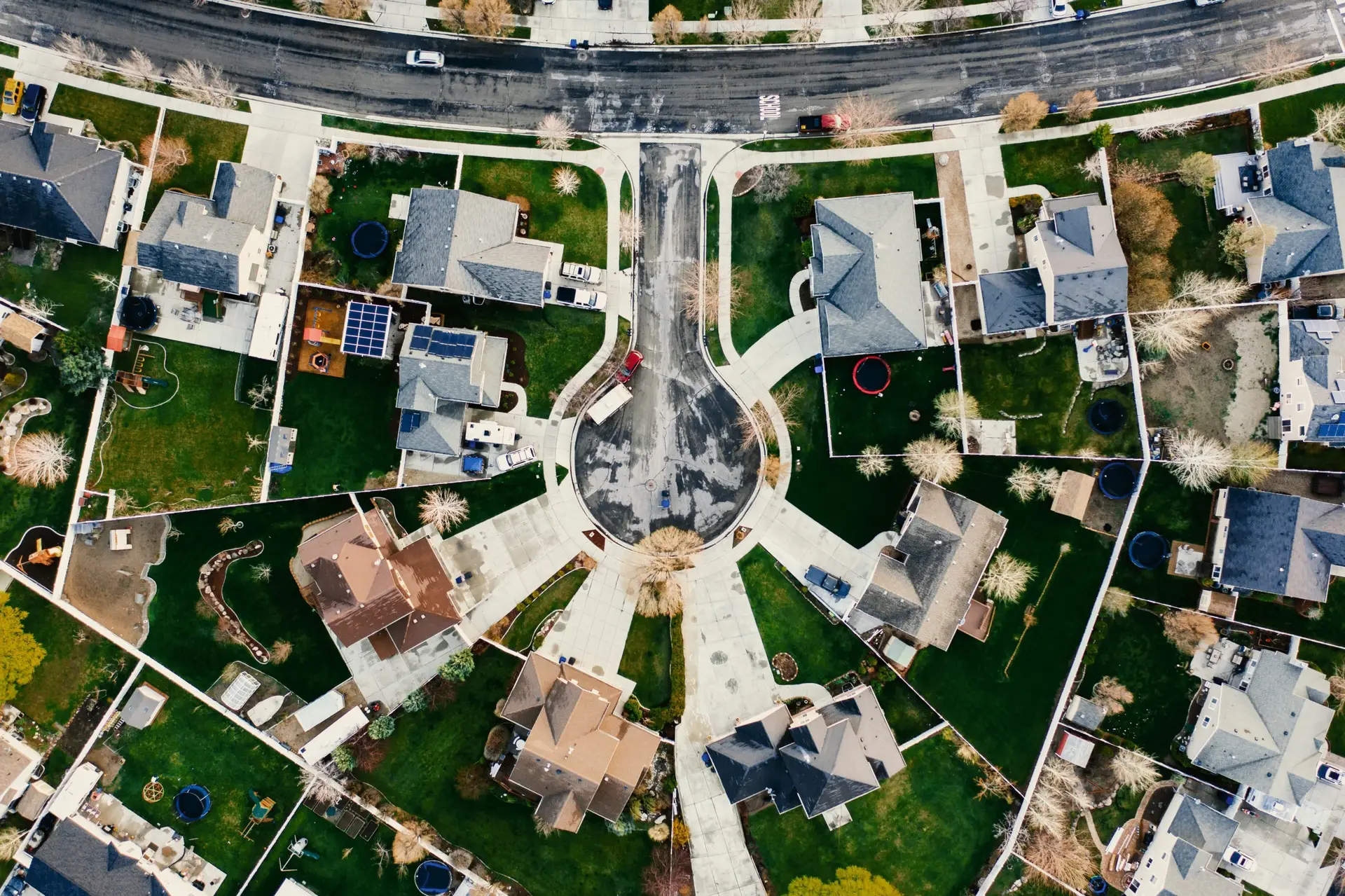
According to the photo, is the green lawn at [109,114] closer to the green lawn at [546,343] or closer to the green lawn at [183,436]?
the green lawn at [183,436]

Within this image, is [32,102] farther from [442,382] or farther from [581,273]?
[581,273]

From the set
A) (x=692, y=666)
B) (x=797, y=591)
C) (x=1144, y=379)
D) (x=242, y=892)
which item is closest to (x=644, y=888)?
(x=692, y=666)

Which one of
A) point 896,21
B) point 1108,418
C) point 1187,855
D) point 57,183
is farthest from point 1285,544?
point 57,183

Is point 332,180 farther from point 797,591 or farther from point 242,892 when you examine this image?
point 242,892

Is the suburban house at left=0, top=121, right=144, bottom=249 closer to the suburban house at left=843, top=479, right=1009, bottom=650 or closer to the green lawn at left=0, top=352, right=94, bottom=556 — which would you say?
the green lawn at left=0, top=352, right=94, bottom=556

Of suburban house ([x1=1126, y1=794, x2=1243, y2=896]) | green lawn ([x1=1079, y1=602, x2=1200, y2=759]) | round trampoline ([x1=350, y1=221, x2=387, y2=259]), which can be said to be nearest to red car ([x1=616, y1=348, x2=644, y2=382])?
round trampoline ([x1=350, y1=221, x2=387, y2=259])

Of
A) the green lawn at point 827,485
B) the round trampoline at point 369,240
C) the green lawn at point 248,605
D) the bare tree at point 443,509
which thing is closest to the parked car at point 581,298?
the round trampoline at point 369,240
